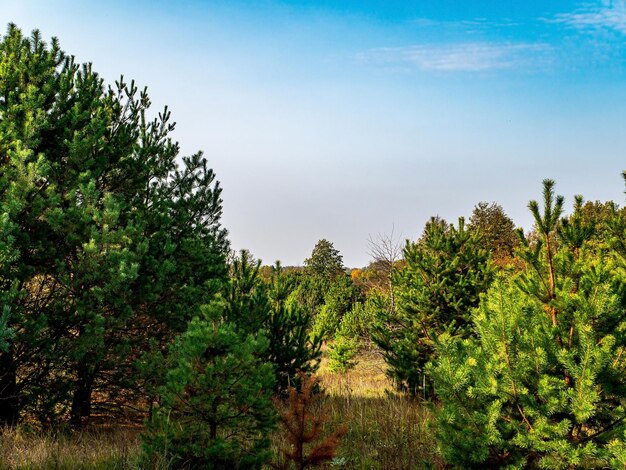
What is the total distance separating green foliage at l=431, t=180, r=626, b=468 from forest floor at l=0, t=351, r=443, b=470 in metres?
0.63

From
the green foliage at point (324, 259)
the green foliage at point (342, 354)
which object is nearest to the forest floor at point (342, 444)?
the green foliage at point (342, 354)

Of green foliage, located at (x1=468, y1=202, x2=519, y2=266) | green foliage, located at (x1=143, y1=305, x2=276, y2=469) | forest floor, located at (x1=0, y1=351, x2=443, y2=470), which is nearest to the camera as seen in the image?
green foliage, located at (x1=143, y1=305, x2=276, y2=469)

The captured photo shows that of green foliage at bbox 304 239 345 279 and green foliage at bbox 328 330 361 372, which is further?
green foliage at bbox 304 239 345 279

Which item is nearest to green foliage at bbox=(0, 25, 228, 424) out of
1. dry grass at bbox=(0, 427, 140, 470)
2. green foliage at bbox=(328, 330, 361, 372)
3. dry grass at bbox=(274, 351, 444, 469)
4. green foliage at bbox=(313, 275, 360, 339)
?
dry grass at bbox=(0, 427, 140, 470)

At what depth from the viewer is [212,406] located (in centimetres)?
388

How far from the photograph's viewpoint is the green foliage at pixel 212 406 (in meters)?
3.82

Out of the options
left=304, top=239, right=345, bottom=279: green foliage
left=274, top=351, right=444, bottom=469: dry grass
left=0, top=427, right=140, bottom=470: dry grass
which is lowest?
left=274, top=351, right=444, bottom=469: dry grass

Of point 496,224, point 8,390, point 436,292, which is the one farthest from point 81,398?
point 496,224

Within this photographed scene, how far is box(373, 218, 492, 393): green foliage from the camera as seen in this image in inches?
351

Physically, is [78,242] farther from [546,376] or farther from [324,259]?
[324,259]

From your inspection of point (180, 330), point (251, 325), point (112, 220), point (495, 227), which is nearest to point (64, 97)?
point (112, 220)

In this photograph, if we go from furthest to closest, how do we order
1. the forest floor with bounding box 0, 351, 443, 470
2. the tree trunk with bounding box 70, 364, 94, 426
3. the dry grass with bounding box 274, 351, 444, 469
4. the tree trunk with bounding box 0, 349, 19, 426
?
the tree trunk with bounding box 70, 364, 94, 426 < the tree trunk with bounding box 0, 349, 19, 426 < the dry grass with bounding box 274, 351, 444, 469 < the forest floor with bounding box 0, 351, 443, 470

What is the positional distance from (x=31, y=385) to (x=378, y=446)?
18.2 feet

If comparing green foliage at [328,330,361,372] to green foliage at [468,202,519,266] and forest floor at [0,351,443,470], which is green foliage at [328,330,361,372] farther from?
green foliage at [468,202,519,266]
